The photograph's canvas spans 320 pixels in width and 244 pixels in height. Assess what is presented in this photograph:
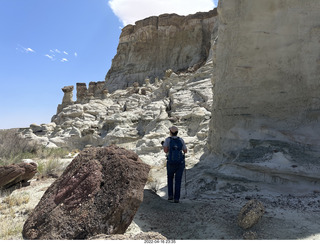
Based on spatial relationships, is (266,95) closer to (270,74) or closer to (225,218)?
(270,74)

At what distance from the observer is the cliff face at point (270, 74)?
4906 millimetres

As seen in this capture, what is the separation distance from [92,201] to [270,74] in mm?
4440

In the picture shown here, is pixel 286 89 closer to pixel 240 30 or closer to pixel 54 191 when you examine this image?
pixel 240 30

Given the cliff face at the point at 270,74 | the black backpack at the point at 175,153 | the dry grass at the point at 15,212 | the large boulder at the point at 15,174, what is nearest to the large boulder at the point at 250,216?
the black backpack at the point at 175,153

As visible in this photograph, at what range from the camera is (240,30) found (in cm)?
561

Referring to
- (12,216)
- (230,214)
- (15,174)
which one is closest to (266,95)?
(230,214)

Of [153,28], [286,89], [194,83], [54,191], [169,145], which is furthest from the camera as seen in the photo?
[153,28]

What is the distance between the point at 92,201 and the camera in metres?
2.63

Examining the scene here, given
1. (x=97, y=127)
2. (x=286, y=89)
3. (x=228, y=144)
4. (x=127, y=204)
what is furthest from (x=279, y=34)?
(x=97, y=127)

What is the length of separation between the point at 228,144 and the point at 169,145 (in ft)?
6.21

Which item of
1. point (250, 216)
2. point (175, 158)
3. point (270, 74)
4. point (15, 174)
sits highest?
point (270, 74)

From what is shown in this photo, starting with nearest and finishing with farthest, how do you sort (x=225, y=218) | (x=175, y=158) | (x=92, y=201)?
(x=92, y=201), (x=225, y=218), (x=175, y=158)

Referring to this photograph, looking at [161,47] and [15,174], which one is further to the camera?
[161,47]

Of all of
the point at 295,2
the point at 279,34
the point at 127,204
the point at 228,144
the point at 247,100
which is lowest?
the point at 127,204
